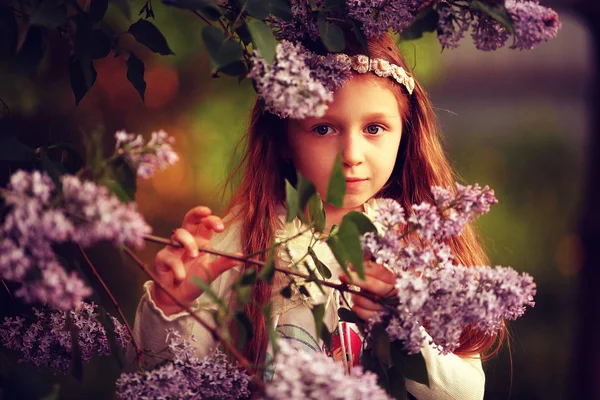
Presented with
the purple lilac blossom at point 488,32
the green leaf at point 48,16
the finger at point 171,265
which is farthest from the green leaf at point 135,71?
the purple lilac blossom at point 488,32

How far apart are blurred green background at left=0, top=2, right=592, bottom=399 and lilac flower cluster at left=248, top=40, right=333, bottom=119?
83.7 inches

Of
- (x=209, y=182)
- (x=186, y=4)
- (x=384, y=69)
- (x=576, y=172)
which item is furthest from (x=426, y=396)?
(x=576, y=172)

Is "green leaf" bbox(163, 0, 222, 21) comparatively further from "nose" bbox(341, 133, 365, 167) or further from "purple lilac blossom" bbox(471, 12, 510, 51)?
"nose" bbox(341, 133, 365, 167)

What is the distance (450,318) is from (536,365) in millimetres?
3458

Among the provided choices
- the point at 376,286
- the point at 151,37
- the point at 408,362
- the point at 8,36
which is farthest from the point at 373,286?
the point at 8,36

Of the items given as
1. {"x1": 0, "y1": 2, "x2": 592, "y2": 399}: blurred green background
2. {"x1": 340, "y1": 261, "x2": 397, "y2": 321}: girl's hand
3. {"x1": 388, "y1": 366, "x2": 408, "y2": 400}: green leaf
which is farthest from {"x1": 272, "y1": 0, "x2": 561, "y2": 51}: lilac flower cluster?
{"x1": 0, "y1": 2, "x2": 592, "y2": 399}: blurred green background

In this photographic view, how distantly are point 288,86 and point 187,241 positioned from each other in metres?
0.25

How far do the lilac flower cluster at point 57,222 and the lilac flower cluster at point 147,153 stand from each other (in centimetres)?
7

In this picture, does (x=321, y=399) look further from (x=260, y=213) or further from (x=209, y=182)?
(x=209, y=182)

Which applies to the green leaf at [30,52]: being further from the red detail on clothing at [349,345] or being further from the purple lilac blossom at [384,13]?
the red detail on clothing at [349,345]

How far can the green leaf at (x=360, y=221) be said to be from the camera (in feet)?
3.10

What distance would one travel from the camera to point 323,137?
4.78 ft

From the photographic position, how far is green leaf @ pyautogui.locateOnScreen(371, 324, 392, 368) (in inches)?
38.9

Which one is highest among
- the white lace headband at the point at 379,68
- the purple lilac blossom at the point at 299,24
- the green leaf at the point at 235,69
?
the white lace headband at the point at 379,68
